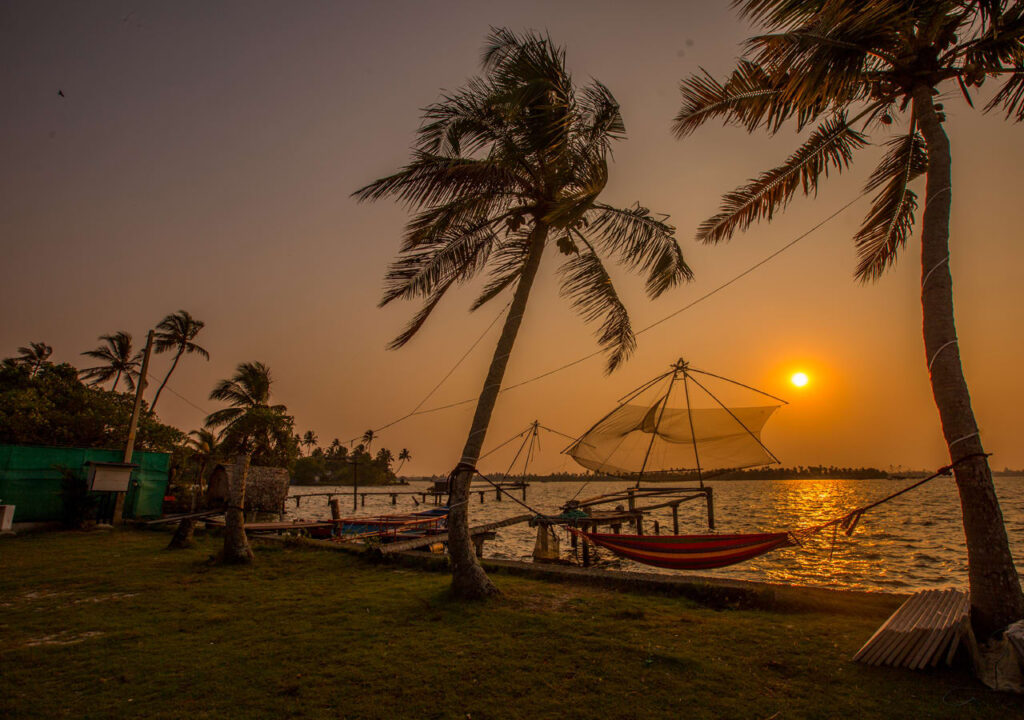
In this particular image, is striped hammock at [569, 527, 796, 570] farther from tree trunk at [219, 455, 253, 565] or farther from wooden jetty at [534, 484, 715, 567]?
tree trunk at [219, 455, 253, 565]

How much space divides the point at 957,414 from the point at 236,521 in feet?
32.9

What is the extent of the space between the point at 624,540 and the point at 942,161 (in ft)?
18.4

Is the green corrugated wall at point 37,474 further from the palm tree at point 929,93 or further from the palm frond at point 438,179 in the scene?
the palm tree at point 929,93

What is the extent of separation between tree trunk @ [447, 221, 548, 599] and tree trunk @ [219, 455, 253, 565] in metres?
4.64

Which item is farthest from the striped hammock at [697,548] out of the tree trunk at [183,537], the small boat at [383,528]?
the tree trunk at [183,537]

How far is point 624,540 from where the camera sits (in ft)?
22.8

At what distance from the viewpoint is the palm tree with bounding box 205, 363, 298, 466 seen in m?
29.5

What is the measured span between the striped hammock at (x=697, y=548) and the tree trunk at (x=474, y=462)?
2.15m

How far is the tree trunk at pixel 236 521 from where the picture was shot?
8570 millimetres

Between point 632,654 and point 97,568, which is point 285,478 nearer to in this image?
point 97,568

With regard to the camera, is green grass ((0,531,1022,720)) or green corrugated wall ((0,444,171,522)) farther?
green corrugated wall ((0,444,171,522))

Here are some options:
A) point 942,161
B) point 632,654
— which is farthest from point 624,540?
point 942,161

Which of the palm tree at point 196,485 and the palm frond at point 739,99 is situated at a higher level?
the palm frond at point 739,99

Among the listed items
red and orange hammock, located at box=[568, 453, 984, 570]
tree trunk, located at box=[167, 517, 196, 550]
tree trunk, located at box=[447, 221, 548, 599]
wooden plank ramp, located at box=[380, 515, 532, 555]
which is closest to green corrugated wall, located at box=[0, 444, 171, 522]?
tree trunk, located at box=[167, 517, 196, 550]
